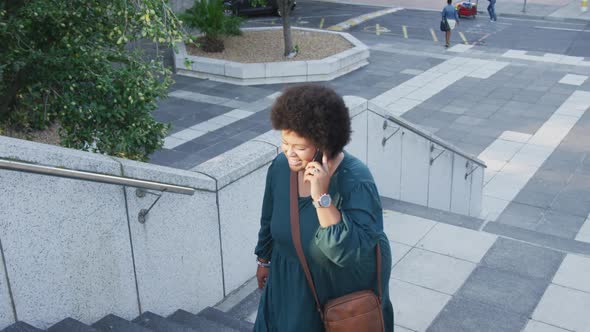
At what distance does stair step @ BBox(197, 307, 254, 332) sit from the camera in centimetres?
491

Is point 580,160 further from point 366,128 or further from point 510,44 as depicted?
point 510,44

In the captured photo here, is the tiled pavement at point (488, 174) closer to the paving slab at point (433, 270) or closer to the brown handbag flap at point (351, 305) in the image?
the paving slab at point (433, 270)

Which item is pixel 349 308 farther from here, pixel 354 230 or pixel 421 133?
pixel 421 133

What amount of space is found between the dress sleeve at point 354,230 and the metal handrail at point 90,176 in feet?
→ 5.50

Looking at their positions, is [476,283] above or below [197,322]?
below

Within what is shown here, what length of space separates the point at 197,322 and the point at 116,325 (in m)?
0.68

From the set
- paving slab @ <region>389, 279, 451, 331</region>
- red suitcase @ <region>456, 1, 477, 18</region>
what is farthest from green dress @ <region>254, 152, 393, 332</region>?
red suitcase @ <region>456, 1, 477, 18</region>

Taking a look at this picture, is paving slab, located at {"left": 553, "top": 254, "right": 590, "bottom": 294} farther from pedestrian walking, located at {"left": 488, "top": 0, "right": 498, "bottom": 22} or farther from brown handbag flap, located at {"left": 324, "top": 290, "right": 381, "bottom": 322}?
pedestrian walking, located at {"left": 488, "top": 0, "right": 498, "bottom": 22}

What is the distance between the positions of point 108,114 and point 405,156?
14.0ft

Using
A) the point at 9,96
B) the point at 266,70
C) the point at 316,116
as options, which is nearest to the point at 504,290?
the point at 316,116

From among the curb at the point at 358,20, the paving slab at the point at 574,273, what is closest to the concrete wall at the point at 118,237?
the paving slab at the point at 574,273

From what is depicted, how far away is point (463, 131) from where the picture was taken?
1338cm

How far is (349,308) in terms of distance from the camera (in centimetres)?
310

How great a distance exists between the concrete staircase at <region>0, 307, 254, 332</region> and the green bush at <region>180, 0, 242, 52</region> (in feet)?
43.3
